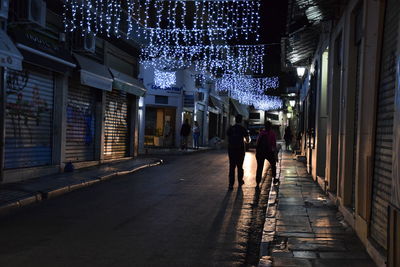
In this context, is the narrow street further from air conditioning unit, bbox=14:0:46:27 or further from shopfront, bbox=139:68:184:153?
shopfront, bbox=139:68:184:153

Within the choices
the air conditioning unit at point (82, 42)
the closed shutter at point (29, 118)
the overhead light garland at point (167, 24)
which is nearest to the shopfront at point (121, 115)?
the overhead light garland at point (167, 24)

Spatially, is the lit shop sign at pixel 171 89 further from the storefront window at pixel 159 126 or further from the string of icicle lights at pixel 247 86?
the string of icicle lights at pixel 247 86

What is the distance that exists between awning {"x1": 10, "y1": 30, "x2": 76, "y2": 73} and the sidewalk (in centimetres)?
694

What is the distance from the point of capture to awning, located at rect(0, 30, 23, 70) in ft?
31.6

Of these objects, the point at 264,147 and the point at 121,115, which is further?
the point at 121,115

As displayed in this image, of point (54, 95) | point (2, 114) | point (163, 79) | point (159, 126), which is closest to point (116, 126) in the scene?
point (54, 95)

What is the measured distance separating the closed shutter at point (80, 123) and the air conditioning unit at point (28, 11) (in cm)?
373

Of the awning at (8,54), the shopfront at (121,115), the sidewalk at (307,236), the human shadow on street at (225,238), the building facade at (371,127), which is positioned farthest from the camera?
the shopfront at (121,115)

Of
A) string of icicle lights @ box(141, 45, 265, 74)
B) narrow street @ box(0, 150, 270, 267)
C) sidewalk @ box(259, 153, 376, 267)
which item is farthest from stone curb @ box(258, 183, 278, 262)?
string of icicle lights @ box(141, 45, 265, 74)

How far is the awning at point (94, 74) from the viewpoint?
1460 cm

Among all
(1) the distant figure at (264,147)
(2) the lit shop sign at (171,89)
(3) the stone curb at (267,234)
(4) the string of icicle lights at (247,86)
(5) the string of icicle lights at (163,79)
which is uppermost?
(4) the string of icicle lights at (247,86)

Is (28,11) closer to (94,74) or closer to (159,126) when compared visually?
(94,74)

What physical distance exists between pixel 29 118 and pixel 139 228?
683cm

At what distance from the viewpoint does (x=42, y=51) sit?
39.5ft
